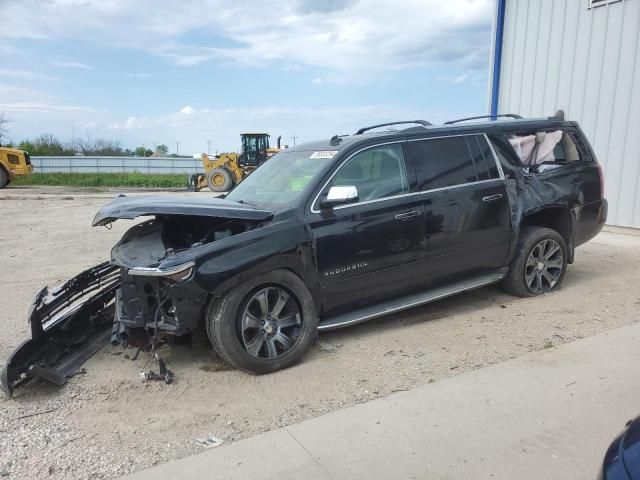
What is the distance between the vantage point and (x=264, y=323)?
162 inches

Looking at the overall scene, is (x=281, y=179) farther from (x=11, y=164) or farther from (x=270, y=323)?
(x=11, y=164)

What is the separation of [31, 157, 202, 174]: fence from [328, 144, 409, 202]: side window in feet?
131

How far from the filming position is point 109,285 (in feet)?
15.7

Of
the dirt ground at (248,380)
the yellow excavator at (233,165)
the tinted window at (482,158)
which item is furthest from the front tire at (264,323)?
the yellow excavator at (233,165)

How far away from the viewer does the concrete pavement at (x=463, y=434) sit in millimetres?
2842

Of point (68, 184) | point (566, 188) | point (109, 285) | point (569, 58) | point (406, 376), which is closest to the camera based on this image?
point (406, 376)

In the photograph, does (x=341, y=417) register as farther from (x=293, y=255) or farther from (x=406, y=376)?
(x=293, y=255)

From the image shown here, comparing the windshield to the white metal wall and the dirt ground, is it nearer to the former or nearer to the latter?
the dirt ground

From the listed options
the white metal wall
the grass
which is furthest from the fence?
the white metal wall

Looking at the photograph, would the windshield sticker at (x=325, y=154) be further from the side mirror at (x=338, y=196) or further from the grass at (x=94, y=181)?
the grass at (x=94, y=181)

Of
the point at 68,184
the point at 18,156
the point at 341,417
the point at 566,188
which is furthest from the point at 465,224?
the point at 68,184

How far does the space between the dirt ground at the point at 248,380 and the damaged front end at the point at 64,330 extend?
0.12m

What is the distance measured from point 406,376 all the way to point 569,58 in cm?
1008

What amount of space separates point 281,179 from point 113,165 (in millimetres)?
40807
